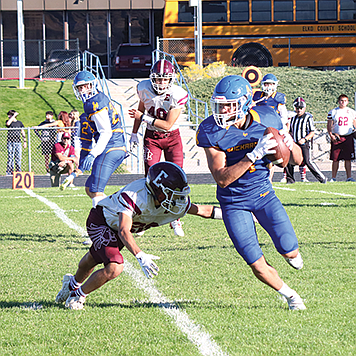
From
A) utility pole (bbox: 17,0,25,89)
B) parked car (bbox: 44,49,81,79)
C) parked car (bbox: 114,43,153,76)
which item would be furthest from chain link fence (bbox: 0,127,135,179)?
parked car (bbox: 114,43,153,76)

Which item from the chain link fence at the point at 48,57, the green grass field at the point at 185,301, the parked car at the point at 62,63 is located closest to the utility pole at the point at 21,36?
the chain link fence at the point at 48,57

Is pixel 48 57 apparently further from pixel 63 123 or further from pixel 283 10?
pixel 63 123

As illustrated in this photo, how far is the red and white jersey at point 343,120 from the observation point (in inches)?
559

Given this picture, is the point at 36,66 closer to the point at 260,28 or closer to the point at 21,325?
the point at 260,28

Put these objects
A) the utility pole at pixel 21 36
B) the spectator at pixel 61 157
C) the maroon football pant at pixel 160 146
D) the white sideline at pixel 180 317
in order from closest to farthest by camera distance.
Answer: the white sideline at pixel 180 317, the maroon football pant at pixel 160 146, the spectator at pixel 61 157, the utility pole at pixel 21 36

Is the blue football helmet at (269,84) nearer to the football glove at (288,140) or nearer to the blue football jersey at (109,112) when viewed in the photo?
the blue football jersey at (109,112)

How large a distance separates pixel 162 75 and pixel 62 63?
21215mm

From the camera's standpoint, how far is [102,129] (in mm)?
7035

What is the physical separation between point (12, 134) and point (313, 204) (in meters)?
10.5

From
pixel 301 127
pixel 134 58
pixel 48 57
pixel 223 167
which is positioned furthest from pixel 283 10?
pixel 223 167

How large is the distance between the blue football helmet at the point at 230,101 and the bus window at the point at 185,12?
69.8 feet

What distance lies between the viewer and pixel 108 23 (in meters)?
31.2

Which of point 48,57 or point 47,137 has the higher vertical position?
point 48,57

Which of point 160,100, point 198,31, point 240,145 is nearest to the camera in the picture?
point 240,145
